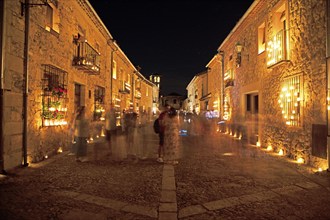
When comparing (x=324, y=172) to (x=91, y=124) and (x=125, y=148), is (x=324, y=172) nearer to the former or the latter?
(x=125, y=148)

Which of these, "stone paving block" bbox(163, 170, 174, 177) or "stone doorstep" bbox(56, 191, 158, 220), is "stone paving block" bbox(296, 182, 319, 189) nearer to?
"stone paving block" bbox(163, 170, 174, 177)

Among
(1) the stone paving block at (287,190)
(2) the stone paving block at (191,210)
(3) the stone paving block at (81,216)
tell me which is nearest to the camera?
(3) the stone paving block at (81,216)

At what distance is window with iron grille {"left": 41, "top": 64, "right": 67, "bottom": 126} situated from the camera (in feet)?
22.6

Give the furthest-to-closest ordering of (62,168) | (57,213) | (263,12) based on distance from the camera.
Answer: (263,12) < (62,168) < (57,213)

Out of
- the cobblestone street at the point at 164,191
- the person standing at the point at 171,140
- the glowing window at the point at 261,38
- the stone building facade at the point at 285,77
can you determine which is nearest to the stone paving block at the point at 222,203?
the cobblestone street at the point at 164,191

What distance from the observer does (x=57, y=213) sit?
328cm

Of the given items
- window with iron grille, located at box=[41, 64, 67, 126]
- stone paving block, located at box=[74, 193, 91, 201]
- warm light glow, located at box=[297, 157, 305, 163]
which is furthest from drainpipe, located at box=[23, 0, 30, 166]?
warm light glow, located at box=[297, 157, 305, 163]

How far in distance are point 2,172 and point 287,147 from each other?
26.3 feet

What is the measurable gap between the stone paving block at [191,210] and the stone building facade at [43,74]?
14.0ft

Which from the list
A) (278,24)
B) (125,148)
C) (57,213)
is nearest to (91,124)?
(125,148)

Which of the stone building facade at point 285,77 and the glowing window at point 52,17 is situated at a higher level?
the glowing window at point 52,17

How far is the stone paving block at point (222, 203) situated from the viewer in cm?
353

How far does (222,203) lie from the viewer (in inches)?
145

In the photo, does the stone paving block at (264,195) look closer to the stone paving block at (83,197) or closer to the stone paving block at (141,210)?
the stone paving block at (141,210)
